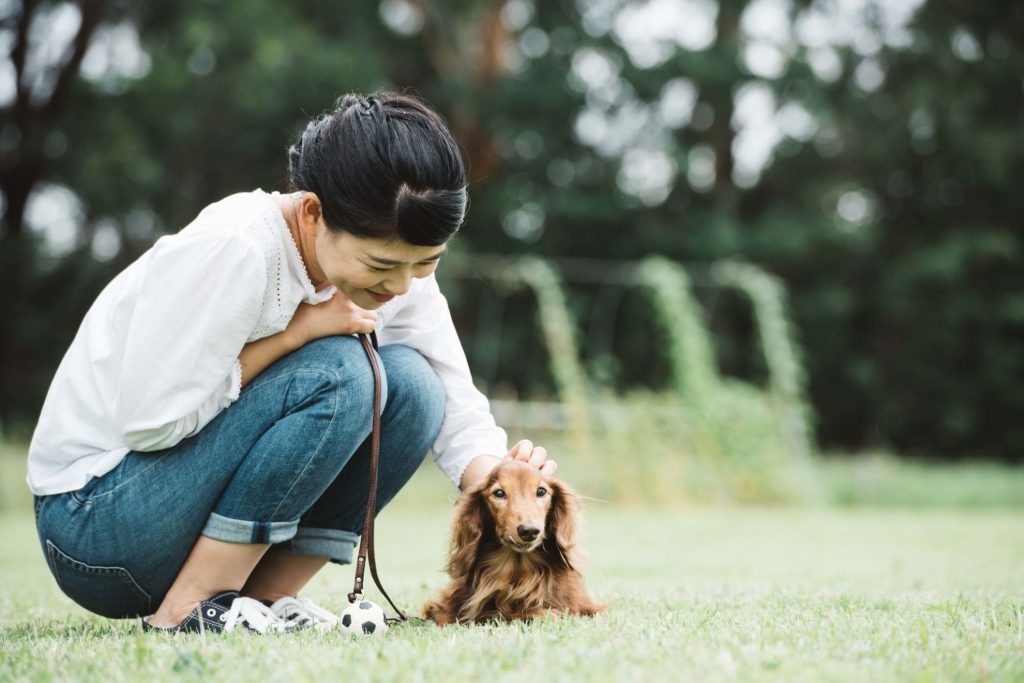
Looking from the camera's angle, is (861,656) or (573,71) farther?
(573,71)

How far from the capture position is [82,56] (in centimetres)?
1549

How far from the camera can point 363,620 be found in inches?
107

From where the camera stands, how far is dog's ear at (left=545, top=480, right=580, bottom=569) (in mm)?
2965

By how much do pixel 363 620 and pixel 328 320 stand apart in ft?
2.65

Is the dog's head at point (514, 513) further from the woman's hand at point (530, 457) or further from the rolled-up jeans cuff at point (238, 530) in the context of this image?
the rolled-up jeans cuff at point (238, 530)

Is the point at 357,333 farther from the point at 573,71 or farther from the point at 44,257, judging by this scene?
the point at 573,71

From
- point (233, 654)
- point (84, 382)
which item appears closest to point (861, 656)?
point (233, 654)

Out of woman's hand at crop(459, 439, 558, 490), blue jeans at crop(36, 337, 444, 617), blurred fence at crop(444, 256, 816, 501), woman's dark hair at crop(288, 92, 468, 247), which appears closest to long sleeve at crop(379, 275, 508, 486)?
woman's hand at crop(459, 439, 558, 490)

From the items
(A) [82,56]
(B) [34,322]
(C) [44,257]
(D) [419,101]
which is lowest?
(B) [34,322]

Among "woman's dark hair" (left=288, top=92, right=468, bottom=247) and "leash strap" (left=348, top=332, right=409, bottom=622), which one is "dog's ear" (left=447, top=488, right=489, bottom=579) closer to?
"leash strap" (left=348, top=332, right=409, bottom=622)

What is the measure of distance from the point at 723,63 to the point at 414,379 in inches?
650

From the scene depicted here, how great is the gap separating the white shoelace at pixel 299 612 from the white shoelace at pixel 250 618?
12 centimetres

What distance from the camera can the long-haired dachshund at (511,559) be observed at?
2.90m

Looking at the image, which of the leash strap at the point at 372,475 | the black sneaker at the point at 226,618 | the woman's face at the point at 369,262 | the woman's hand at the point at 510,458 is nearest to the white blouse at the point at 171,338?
the woman's face at the point at 369,262
